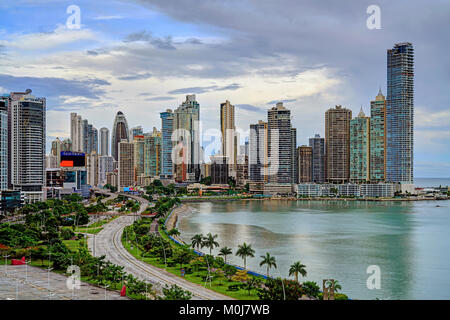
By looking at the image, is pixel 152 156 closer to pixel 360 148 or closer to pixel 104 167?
pixel 104 167

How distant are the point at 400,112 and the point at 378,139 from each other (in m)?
3.37

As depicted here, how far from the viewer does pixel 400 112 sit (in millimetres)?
40531

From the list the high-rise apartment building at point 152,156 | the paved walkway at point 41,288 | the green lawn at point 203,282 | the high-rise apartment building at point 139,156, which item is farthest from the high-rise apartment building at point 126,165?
the paved walkway at point 41,288

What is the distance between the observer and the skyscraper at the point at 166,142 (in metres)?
50.2

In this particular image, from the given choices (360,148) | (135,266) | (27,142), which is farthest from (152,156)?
(135,266)

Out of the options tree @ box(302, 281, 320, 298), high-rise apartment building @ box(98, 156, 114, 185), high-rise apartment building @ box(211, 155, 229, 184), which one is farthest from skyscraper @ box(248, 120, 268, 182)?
tree @ box(302, 281, 320, 298)

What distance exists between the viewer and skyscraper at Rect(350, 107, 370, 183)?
141 feet

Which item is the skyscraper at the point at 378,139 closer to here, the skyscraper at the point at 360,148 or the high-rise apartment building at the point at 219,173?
the skyscraper at the point at 360,148

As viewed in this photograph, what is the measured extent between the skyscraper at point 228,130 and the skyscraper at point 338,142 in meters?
11.9

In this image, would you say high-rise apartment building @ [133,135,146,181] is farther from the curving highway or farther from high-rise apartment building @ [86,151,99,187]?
the curving highway

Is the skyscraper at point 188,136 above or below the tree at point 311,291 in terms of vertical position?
above

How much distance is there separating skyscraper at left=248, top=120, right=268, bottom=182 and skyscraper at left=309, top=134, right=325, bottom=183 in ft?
22.4

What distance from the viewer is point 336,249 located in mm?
14062
